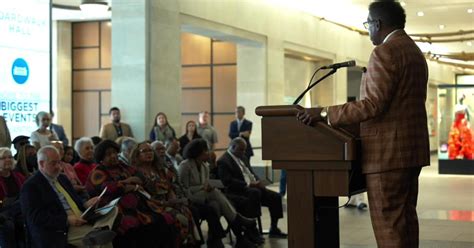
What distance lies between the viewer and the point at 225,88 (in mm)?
19797

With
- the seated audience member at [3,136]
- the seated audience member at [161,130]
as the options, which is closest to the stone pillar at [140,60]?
the seated audience member at [161,130]

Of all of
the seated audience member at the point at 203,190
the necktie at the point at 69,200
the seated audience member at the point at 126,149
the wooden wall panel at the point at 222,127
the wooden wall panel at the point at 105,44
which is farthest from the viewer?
the wooden wall panel at the point at 105,44

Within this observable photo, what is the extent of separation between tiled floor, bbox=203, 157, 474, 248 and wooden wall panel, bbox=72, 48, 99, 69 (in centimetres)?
701

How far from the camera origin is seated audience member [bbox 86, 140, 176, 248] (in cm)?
643

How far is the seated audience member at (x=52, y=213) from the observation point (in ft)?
18.1

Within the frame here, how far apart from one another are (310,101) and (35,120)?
13.4m

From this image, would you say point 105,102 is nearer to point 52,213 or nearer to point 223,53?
point 223,53

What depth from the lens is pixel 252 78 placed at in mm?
18766

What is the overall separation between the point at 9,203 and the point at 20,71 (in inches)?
214

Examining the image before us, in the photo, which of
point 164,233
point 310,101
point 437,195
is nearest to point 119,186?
point 164,233

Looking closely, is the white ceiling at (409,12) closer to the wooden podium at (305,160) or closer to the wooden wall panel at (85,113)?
the wooden wall panel at (85,113)

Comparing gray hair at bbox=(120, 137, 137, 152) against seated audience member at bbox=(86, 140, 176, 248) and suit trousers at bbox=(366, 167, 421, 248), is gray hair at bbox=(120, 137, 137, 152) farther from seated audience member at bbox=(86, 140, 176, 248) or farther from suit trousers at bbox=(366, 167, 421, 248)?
suit trousers at bbox=(366, 167, 421, 248)

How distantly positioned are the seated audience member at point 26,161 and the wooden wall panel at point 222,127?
40.0ft

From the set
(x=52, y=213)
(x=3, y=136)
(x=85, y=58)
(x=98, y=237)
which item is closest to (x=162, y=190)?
(x=98, y=237)
